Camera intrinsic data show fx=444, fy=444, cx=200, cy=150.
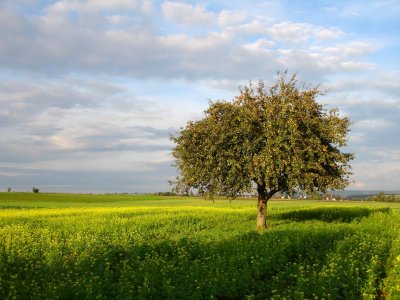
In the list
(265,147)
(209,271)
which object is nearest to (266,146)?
(265,147)

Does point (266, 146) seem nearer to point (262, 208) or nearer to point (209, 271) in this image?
point (262, 208)

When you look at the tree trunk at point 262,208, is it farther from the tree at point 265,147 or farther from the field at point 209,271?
the field at point 209,271

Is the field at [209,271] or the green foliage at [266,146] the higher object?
the green foliage at [266,146]

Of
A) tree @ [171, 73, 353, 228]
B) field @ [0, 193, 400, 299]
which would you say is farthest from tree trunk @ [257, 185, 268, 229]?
field @ [0, 193, 400, 299]

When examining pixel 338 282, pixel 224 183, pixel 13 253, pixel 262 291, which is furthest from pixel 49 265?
pixel 224 183

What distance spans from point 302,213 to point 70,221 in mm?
23783

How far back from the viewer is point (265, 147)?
33.2 metres

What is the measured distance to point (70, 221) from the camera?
37906 mm

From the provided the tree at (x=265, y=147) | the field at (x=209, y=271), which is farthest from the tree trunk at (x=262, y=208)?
the field at (x=209, y=271)

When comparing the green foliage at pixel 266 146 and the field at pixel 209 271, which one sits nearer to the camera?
the field at pixel 209 271

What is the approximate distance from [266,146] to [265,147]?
21 centimetres

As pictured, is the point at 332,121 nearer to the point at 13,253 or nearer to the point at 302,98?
the point at 302,98

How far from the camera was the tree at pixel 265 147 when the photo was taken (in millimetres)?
33031

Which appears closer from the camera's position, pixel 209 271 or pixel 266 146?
pixel 209 271
